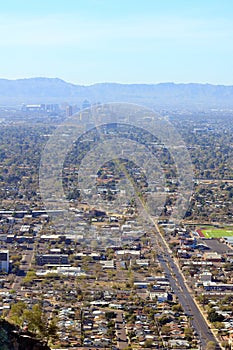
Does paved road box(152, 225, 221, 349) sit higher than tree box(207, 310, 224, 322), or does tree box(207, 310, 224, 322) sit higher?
tree box(207, 310, 224, 322)

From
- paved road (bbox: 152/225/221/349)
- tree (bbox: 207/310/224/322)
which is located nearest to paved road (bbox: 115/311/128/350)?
paved road (bbox: 152/225/221/349)

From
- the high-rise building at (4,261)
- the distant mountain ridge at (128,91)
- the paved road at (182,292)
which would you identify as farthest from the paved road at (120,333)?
the distant mountain ridge at (128,91)

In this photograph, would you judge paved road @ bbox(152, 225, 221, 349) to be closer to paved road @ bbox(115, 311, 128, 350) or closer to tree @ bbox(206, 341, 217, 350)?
tree @ bbox(206, 341, 217, 350)

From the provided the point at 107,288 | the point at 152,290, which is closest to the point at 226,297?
the point at 152,290

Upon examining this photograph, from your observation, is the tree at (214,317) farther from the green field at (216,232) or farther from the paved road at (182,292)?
the green field at (216,232)

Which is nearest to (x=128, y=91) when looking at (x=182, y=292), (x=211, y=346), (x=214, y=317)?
(x=182, y=292)

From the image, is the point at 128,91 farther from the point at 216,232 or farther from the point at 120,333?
the point at 120,333
